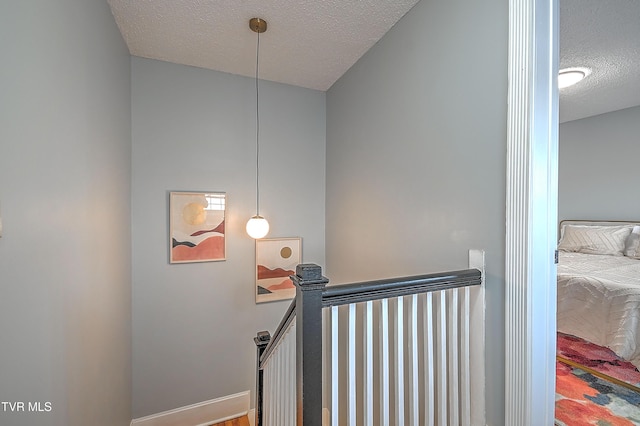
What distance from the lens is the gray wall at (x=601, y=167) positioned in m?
4.06

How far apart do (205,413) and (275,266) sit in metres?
1.48

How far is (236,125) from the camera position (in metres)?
2.72

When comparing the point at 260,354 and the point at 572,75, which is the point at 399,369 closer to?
the point at 260,354

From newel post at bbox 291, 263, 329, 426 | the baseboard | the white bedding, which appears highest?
newel post at bbox 291, 263, 329, 426

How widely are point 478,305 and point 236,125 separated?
2.48 meters

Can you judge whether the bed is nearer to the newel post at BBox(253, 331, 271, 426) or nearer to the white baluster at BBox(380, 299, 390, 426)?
the white baluster at BBox(380, 299, 390, 426)

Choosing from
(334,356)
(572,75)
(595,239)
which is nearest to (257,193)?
(334,356)

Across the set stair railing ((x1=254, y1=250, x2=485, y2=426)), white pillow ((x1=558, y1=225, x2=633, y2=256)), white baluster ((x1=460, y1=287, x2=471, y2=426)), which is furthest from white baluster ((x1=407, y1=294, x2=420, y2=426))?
white pillow ((x1=558, y1=225, x2=633, y2=256))

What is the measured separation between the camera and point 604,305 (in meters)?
2.52

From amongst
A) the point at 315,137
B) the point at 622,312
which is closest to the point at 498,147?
the point at 315,137

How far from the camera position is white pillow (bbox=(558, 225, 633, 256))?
3.78 metres

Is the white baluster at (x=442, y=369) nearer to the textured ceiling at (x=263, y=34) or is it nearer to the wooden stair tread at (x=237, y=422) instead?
the textured ceiling at (x=263, y=34)

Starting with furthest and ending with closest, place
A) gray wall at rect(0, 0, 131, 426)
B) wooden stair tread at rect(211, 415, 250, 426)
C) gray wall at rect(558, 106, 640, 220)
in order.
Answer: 1. gray wall at rect(558, 106, 640, 220)
2. wooden stair tread at rect(211, 415, 250, 426)
3. gray wall at rect(0, 0, 131, 426)

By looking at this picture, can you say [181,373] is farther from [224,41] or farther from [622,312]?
[622,312]
